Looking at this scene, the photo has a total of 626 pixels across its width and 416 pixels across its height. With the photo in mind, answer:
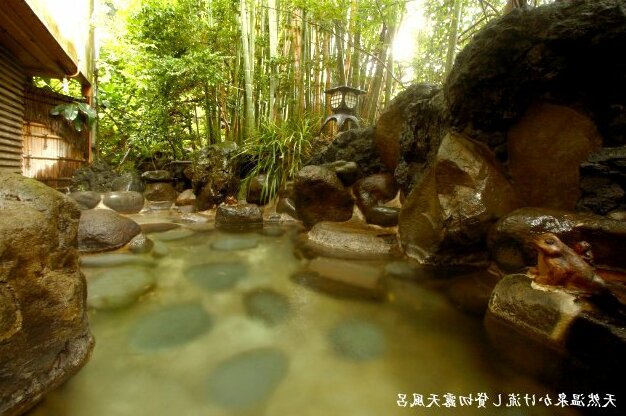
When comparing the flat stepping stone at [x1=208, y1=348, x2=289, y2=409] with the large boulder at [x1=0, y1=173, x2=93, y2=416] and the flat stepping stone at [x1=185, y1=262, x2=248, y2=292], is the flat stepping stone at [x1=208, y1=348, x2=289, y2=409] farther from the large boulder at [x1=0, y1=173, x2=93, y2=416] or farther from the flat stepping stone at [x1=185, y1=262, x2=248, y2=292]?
the flat stepping stone at [x1=185, y1=262, x2=248, y2=292]

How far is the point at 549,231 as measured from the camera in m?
2.73

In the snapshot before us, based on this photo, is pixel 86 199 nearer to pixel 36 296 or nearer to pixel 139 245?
pixel 139 245

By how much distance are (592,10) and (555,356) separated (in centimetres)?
284

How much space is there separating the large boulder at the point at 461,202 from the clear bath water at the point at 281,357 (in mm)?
771

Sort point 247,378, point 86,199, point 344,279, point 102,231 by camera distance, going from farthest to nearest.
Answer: point 86,199 → point 102,231 → point 344,279 → point 247,378

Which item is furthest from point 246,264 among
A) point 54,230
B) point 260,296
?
point 54,230

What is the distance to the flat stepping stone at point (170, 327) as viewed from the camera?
2.16 metres

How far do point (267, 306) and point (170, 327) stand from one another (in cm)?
80

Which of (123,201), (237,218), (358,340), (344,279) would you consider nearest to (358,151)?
(237,218)

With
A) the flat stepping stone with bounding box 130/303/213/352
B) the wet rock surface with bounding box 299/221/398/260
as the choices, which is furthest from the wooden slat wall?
the wet rock surface with bounding box 299/221/398/260

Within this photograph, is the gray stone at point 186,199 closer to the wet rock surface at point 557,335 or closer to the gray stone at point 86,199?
the gray stone at point 86,199

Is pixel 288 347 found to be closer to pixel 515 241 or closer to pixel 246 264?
pixel 246 264

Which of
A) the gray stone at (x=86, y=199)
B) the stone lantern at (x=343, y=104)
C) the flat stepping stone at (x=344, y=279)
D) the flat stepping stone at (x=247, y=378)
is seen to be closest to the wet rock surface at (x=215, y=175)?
the gray stone at (x=86, y=199)

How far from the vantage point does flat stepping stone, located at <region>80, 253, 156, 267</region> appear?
141 inches
